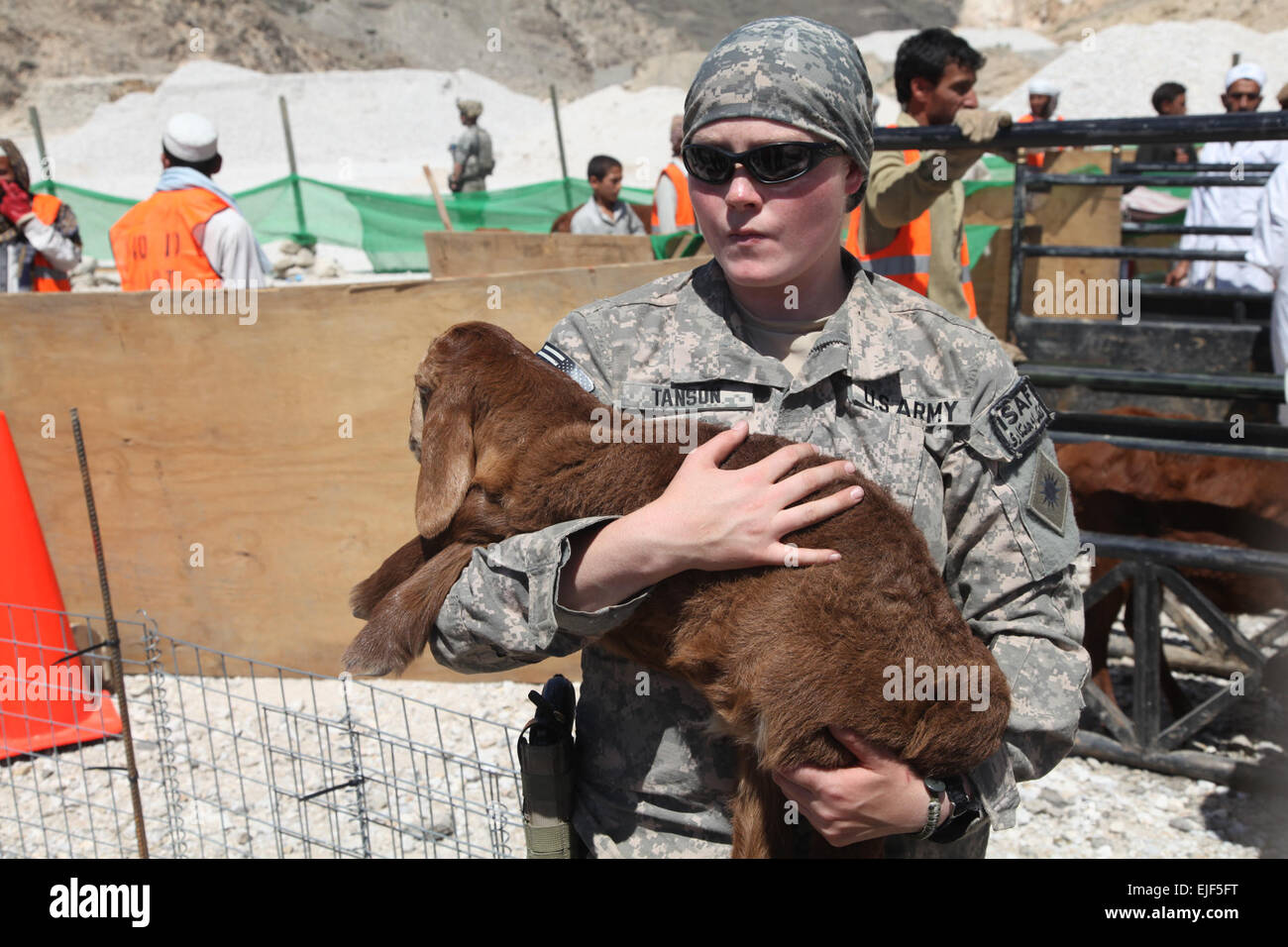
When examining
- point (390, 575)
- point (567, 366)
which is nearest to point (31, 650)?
point (390, 575)

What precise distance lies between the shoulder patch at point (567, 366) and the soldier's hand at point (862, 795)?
35.8 inches

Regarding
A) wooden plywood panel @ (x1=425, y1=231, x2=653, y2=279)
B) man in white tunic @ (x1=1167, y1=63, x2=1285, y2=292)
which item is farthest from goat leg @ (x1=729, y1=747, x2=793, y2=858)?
man in white tunic @ (x1=1167, y1=63, x2=1285, y2=292)

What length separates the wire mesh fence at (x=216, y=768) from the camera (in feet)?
13.6

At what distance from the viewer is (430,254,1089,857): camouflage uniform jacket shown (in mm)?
1941

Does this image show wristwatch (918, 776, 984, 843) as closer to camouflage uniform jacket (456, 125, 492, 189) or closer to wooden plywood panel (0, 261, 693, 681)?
wooden plywood panel (0, 261, 693, 681)

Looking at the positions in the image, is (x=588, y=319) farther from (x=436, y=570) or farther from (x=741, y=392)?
(x=436, y=570)

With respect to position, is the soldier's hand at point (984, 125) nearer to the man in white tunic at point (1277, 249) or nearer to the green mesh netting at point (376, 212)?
the man in white tunic at point (1277, 249)

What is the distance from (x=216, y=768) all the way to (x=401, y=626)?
2.64 m

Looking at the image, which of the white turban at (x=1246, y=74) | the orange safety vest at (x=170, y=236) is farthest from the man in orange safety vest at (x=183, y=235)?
the white turban at (x=1246, y=74)

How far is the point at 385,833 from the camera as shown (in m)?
4.34

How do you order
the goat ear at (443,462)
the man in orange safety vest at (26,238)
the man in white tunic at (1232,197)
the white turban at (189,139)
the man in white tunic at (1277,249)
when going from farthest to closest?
the man in white tunic at (1232,197)
the man in orange safety vest at (26,238)
the white turban at (189,139)
the man in white tunic at (1277,249)
the goat ear at (443,462)

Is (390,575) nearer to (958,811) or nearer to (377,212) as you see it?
(958,811)

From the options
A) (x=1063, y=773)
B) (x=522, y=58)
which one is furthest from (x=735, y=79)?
(x=522, y=58)
